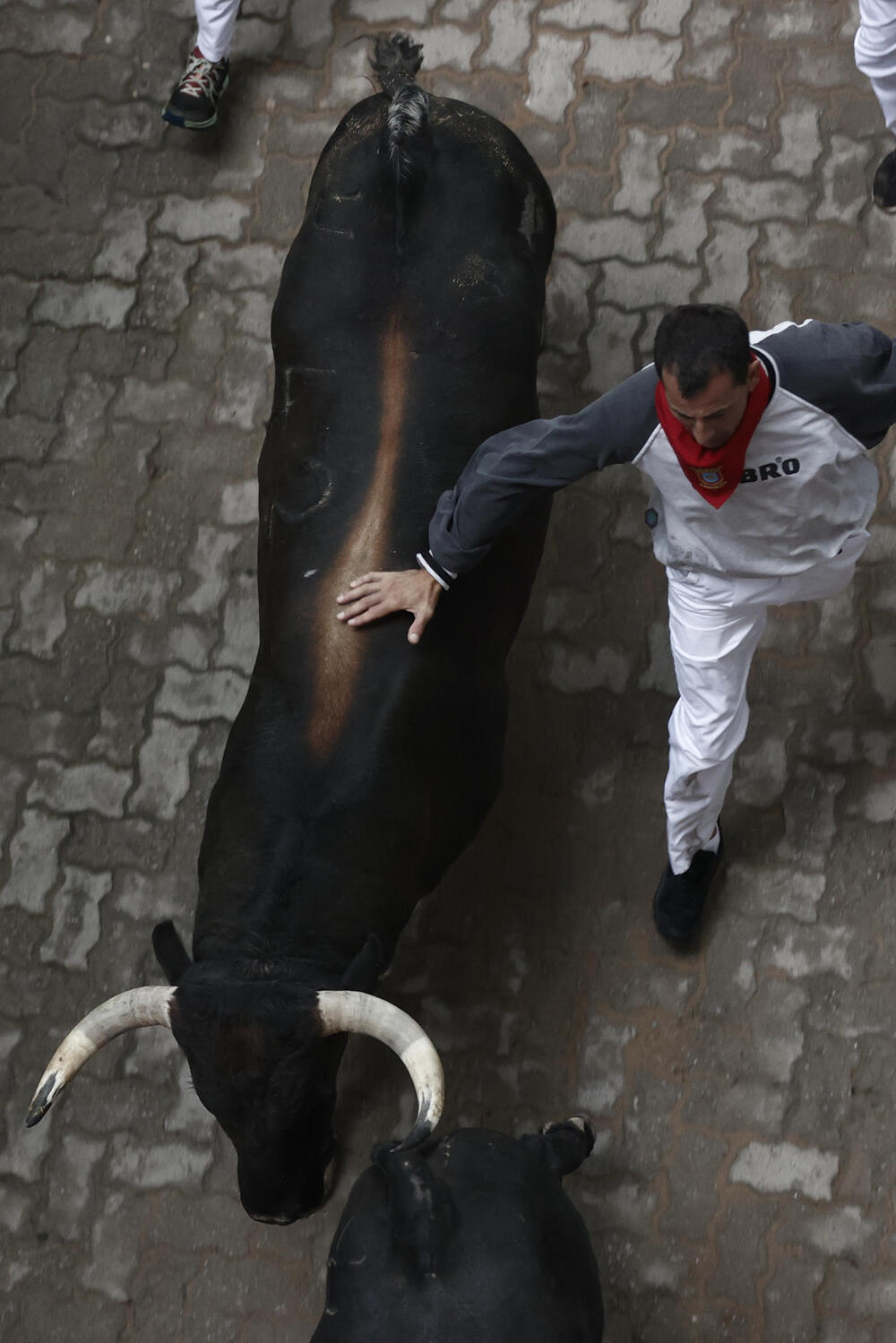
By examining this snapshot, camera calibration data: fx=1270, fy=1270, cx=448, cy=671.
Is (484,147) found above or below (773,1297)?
above

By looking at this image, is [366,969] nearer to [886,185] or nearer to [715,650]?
[715,650]

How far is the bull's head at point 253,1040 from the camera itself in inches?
129

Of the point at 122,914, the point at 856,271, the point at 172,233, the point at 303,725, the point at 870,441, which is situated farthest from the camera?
the point at 172,233

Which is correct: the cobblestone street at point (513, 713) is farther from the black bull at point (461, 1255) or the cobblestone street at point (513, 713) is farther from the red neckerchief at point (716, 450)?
the red neckerchief at point (716, 450)

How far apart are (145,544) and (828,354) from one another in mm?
2915

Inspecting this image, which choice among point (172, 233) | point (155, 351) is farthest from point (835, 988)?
point (172, 233)

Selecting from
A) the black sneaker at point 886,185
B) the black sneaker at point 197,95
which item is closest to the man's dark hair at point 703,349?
the black sneaker at point 886,185

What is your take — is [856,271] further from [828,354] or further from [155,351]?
[155,351]

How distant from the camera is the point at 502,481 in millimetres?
3277

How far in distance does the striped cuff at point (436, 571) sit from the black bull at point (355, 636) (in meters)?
0.16

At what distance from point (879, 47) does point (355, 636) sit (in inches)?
111

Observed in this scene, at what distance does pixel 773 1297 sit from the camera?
3982 mm

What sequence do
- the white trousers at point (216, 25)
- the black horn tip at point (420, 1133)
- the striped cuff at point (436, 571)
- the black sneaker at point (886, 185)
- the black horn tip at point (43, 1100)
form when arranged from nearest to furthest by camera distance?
the black horn tip at point (420, 1133), the black horn tip at point (43, 1100), the striped cuff at point (436, 571), the black sneaker at point (886, 185), the white trousers at point (216, 25)

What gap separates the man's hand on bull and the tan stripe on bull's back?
0.18ft
